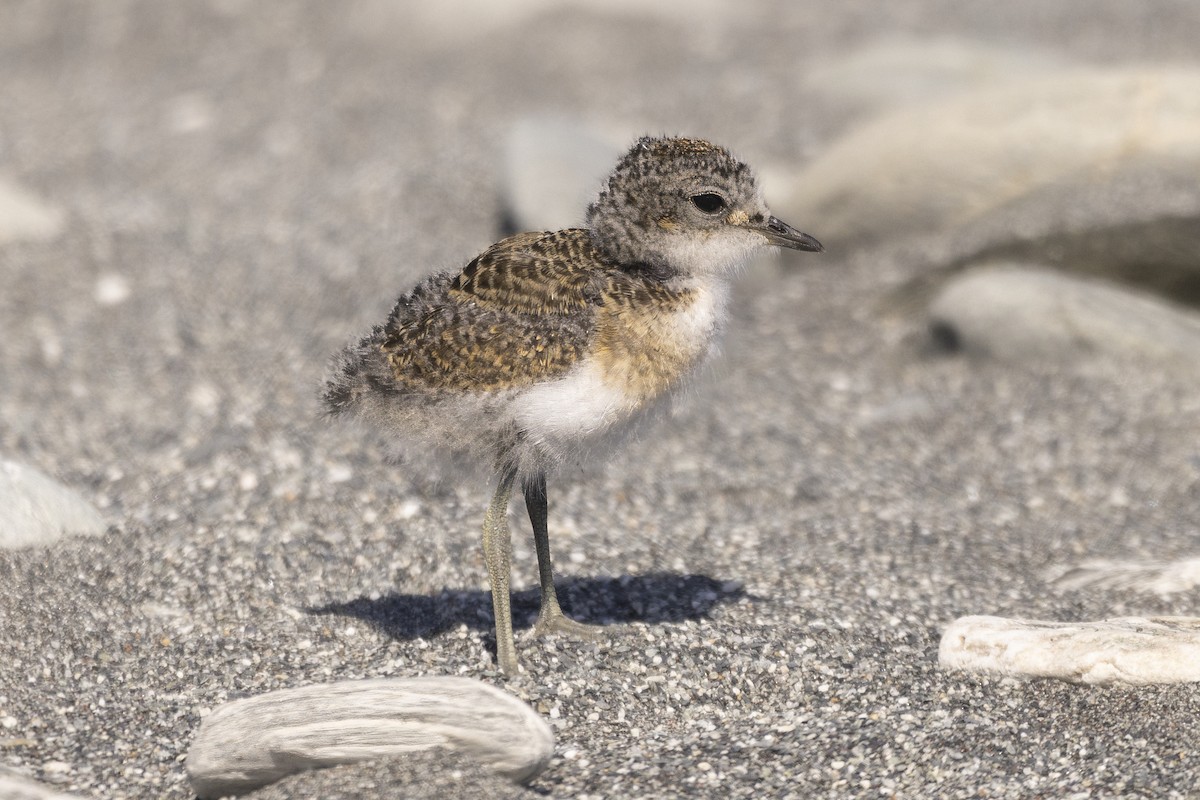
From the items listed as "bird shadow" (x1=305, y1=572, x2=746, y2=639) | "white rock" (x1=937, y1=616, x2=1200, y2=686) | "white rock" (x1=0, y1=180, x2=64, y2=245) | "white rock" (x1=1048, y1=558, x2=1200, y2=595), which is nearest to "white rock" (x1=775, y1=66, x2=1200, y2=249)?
"white rock" (x1=1048, y1=558, x2=1200, y2=595)

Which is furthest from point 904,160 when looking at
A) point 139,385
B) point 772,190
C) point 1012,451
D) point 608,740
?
point 608,740

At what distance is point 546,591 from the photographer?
4109mm

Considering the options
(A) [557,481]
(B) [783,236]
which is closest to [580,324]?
(B) [783,236]

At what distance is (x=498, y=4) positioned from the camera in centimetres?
1080

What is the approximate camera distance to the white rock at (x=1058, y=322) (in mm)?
6328

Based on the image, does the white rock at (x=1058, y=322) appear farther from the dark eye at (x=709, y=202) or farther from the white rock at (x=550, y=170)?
the dark eye at (x=709, y=202)

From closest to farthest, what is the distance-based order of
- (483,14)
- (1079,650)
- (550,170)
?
1. (1079,650)
2. (550,170)
3. (483,14)

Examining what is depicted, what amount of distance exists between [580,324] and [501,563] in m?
0.70

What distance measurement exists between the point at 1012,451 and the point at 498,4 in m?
6.23

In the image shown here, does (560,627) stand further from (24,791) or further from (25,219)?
(25,219)

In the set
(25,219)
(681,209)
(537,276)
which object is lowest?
(537,276)

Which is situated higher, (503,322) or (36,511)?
(503,322)

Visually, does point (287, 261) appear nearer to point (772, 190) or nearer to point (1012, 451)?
point (772, 190)

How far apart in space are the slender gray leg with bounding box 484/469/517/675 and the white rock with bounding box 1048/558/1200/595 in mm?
1958
